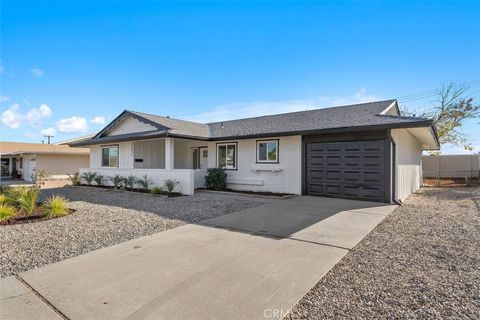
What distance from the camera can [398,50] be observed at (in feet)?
41.3

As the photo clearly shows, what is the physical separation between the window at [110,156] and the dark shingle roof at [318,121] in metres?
6.18

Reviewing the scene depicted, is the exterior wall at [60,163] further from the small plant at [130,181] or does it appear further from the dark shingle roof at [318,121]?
the dark shingle roof at [318,121]

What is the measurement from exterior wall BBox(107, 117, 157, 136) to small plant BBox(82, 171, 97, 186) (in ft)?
9.08

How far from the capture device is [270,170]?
11.8m

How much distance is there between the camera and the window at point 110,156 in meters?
15.9

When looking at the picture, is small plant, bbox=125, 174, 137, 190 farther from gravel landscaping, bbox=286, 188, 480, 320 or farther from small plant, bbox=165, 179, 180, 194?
gravel landscaping, bbox=286, 188, 480, 320

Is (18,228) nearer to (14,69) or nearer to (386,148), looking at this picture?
(14,69)

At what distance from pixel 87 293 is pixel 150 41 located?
43.3ft

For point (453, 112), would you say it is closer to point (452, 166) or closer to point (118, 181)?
point (452, 166)

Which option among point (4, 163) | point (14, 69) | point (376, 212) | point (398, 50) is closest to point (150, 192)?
point (14, 69)

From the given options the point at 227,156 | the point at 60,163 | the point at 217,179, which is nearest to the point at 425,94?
the point at 227,156

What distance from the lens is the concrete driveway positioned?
8.50 feet

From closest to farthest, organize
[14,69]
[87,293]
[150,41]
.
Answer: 1. [87,293]
2. [14,69]
3. [150,41]

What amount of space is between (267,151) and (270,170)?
94cm
